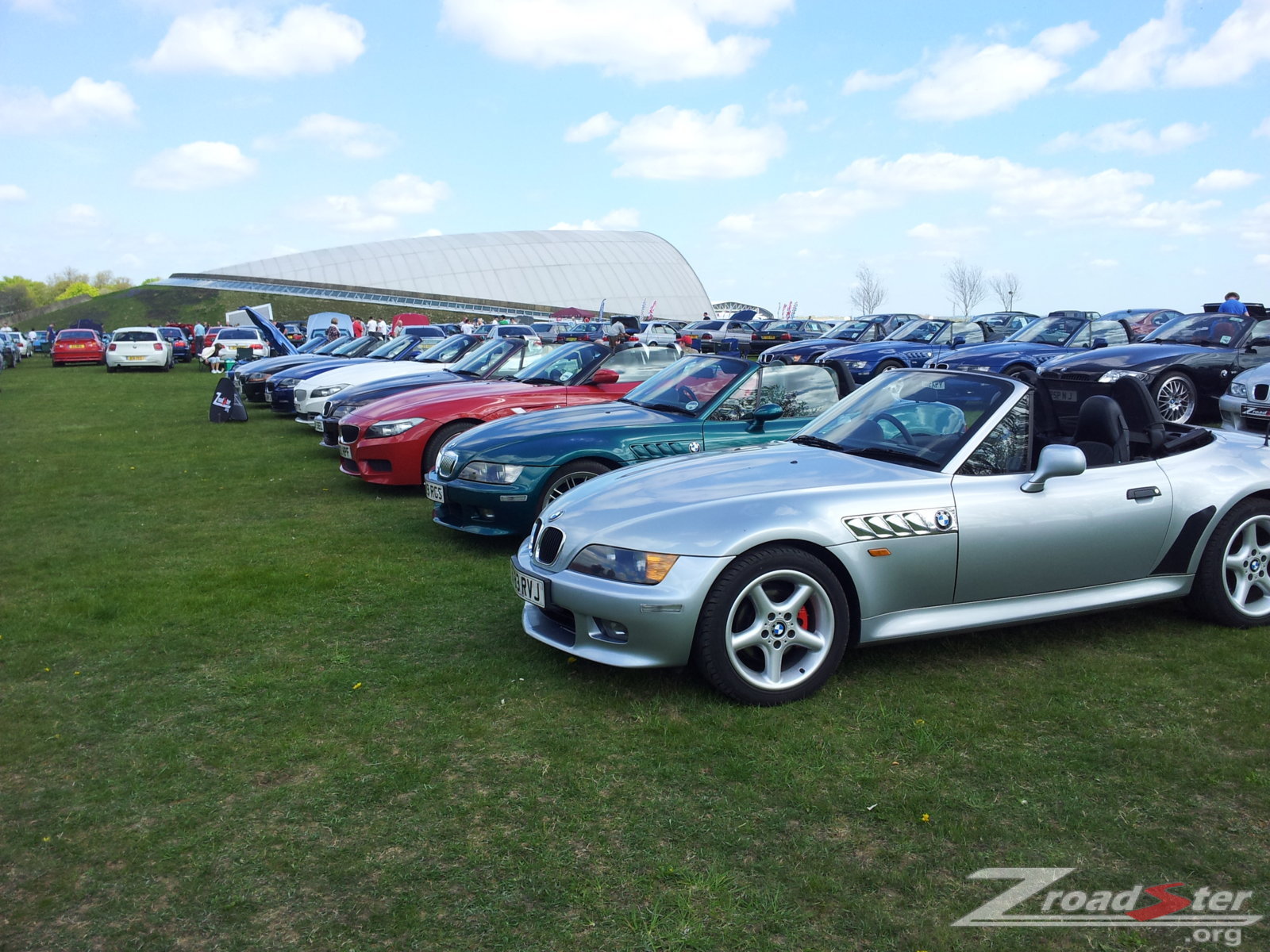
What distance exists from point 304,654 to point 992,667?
3.35 meters

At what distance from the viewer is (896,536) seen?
166 inches

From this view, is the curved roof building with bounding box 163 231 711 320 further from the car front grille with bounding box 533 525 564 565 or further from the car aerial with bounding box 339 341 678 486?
the car front grille with bounding box 533 525 564 565

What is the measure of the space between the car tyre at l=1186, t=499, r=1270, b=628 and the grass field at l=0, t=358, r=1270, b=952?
0.13m

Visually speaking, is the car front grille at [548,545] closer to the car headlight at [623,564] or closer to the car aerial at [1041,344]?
the car headlight at [623,564]

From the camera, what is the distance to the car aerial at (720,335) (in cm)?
3425

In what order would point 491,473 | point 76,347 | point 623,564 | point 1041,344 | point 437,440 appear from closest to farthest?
point 623,564 → point 491,473 → point 437,440 → point 1041,344 → point 76,347

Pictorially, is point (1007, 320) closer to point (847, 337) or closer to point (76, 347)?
point (847, 337)

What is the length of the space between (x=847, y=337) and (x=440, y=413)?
68.6 feet

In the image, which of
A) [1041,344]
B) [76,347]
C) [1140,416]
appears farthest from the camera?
[76,347]

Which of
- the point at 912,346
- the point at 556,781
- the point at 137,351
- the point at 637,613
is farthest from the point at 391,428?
the point at 137,351

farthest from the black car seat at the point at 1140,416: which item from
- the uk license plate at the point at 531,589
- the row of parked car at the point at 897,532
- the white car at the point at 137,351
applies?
the white car at the point at 137,351

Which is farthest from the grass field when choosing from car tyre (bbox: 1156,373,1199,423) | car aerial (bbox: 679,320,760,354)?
car aerial (bbox: 679,320,760,354)

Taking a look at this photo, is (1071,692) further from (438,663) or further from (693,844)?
(438,663)

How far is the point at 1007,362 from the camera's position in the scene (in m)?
14.6
